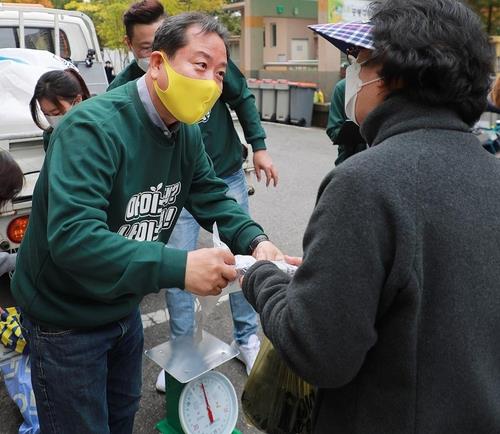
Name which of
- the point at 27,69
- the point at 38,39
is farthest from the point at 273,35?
the point at 27,69

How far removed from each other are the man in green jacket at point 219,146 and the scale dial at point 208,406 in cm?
47

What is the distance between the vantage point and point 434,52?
1.15 m

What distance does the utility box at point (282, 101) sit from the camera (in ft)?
49.0

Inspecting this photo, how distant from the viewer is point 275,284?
1363 millimetres

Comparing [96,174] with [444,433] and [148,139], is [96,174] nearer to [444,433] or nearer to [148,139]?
[148,139]

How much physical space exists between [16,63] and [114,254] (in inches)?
135

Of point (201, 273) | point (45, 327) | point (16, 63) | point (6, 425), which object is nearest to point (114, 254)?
point (201, 273)

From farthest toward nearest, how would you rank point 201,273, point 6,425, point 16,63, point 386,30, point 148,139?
point 16,63
point 6,425
point 148,139
point 201,273
point 386,30

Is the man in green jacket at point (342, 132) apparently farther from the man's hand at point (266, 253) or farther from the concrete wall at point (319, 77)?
the concrete wall at point (319, 77)

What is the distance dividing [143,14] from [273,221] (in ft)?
11.6

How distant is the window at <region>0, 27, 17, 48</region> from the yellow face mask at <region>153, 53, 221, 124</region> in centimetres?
501

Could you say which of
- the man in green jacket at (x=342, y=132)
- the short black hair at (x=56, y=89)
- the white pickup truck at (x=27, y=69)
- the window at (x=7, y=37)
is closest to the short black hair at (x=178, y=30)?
the short black hair at (x=56, y=89)

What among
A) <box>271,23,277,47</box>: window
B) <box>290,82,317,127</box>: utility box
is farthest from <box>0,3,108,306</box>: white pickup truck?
<box>271,23,277,47</box>: window

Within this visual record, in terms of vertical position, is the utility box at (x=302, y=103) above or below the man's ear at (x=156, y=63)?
below
